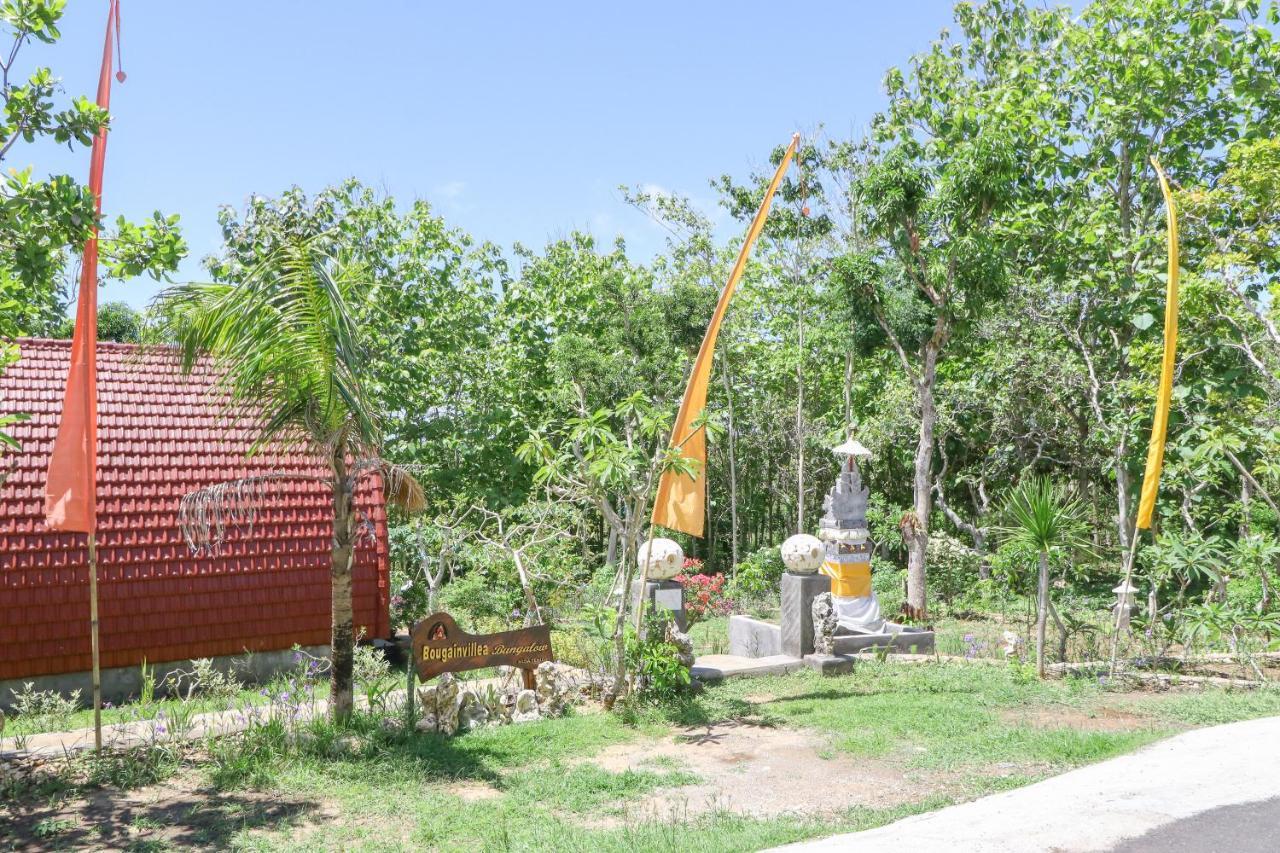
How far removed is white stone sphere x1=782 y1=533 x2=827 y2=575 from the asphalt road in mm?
6052

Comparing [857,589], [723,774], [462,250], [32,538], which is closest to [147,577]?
[32,538]

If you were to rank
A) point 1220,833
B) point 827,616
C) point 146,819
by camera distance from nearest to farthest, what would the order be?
point 1220,833, point 146,819, point 827,616

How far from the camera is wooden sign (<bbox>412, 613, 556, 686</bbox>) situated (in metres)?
9.08

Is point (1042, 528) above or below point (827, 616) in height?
above

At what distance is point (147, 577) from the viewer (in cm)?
1043

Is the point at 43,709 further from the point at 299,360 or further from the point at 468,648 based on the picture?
the point at 299,360

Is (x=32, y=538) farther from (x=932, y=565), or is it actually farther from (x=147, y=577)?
(x=932, y=565)

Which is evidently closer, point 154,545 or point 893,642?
point 154,545

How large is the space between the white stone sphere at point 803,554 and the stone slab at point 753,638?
79cm

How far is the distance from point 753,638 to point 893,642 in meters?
2.00

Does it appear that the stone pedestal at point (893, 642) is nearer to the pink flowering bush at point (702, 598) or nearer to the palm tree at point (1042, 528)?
the palm tree at point (1042, 528)

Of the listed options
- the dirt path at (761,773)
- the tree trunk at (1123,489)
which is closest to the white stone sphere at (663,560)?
the dirt path at (761,773)

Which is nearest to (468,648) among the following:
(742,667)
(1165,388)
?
(742,667)

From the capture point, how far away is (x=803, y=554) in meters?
12.2
